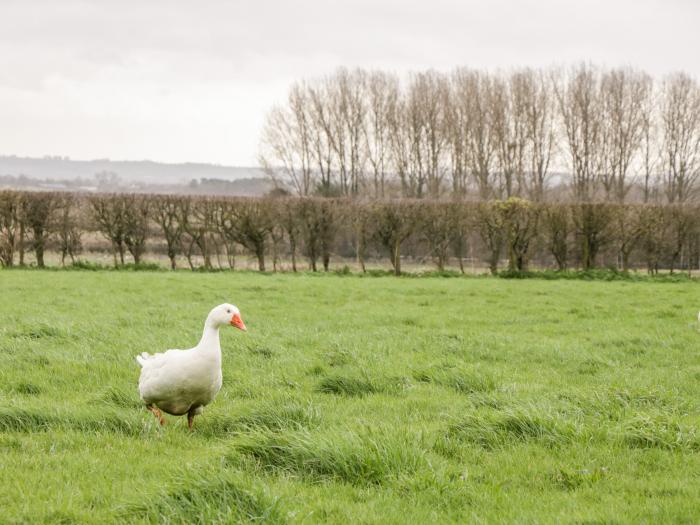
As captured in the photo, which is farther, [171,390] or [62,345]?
[62,345]

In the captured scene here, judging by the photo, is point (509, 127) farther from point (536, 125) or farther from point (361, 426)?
point (361, 426)

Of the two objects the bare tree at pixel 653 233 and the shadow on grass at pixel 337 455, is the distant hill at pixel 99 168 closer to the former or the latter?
the bare tree at pixel 653 233

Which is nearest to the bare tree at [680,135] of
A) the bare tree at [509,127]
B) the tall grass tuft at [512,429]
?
the bare tree at [509,127]

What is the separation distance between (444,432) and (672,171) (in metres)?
49.9

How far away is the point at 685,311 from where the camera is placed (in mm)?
14789

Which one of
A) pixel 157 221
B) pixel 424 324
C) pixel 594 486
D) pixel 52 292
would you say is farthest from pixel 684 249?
pixel 594 486

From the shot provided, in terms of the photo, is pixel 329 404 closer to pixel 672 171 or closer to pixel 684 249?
pixel 684 249

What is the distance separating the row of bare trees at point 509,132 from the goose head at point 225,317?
1683 inches

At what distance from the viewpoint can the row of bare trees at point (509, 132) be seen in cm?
4703

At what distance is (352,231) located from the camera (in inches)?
1225

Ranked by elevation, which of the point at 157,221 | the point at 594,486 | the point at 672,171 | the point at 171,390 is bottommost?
the point at 594,486

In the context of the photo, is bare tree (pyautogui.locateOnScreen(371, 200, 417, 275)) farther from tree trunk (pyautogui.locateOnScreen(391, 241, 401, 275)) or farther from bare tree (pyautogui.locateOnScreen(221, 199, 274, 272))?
bare tree (pyautogui.locateOnScreen(221, 199, 274, 272))

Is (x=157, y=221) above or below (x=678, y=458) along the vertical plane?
above

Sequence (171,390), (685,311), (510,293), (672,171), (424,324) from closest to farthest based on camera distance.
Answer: (171,390) → (424,324) → (685,311) → (510,293) → (672,171)
